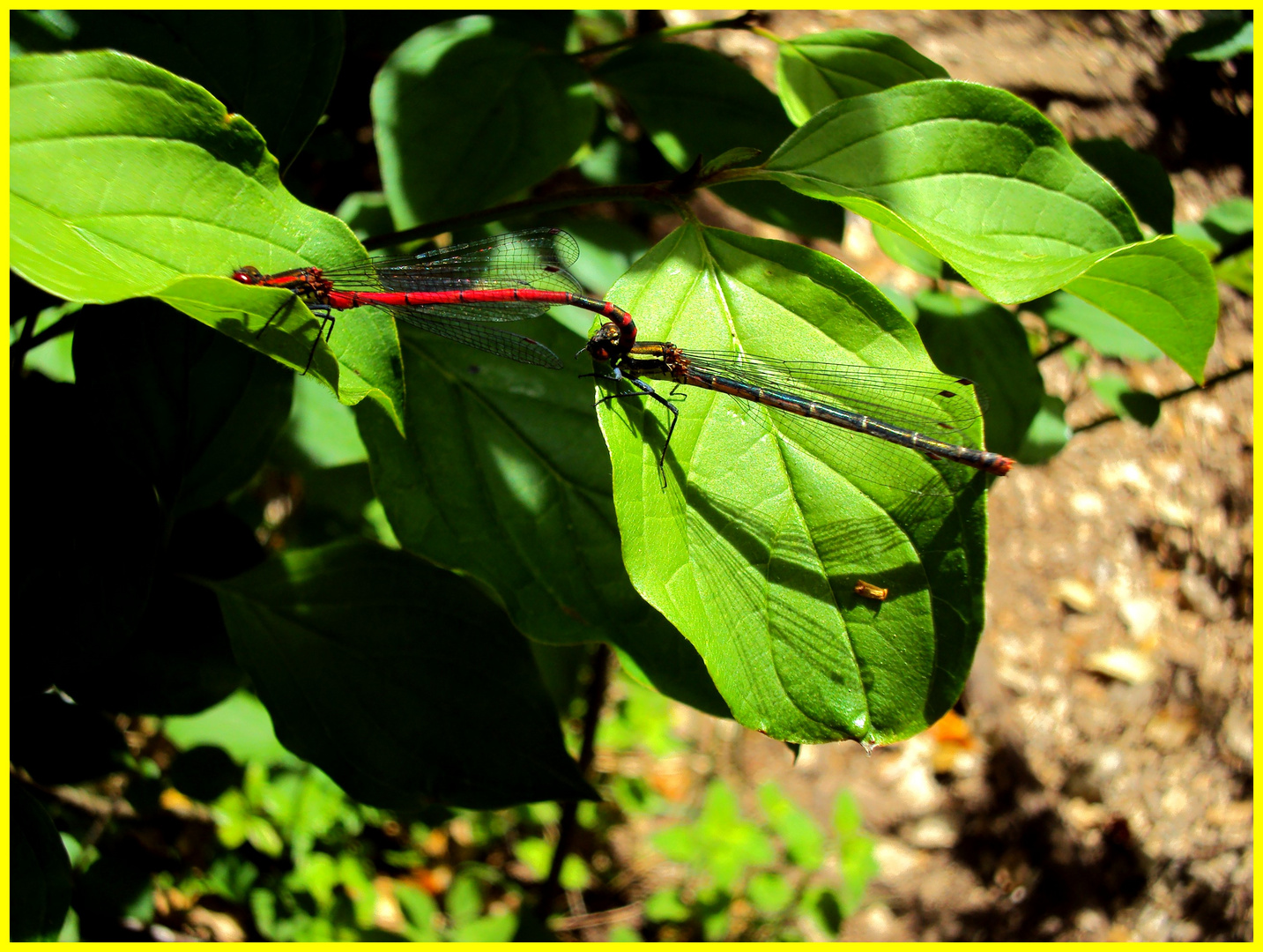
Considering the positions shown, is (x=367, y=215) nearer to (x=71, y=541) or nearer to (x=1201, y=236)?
(x=71, y=541)

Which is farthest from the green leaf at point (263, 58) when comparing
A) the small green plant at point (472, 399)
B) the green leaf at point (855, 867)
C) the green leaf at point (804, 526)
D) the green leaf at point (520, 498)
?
the green leaf at point (855, 867)

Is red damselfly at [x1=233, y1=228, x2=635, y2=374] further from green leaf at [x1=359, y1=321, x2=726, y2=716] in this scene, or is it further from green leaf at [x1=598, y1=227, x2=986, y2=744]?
green leaf at [x1=598, y1=227, x2=986, y2=744]

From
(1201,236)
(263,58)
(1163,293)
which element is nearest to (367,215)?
(263,58)

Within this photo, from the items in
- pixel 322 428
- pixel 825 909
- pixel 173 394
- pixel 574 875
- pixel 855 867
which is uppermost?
pixel 173 394

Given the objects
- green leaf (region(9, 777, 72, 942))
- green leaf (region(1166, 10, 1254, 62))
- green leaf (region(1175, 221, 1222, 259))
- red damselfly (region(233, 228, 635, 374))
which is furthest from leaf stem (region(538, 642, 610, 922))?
green leaf (region(1166, 10, 1254, 62))

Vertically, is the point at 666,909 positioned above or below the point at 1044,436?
below

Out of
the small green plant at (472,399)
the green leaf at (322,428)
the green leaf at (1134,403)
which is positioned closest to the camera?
the small green plant at (472,399)

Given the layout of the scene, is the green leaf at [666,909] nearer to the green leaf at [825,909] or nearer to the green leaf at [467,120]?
the green leaf at [825,909]
